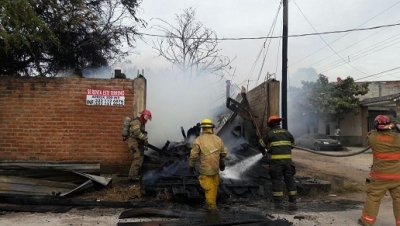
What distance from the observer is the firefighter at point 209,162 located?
5805mm

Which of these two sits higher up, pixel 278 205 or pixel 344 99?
pixel 344 99

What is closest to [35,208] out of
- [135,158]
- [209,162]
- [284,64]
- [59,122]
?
[135,158]

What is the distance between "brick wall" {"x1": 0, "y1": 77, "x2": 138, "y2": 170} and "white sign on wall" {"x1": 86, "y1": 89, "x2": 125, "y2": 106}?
86 millimetres

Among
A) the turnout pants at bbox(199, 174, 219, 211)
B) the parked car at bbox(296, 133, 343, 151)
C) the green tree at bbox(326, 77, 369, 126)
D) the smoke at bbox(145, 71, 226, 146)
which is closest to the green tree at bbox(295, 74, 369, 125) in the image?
the green tree at bbox(326, 77, 369, 126)

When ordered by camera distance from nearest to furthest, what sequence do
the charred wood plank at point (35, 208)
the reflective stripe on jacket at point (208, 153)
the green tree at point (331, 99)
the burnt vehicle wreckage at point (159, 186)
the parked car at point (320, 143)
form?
the burnt vehicle wreckage at point (159, 186) → the charred wood plank at point (35, 208) → the reflective stripe on jacket at point (208, 153) → the parked car at point (320, 143) → the green tree at point (331, 99)

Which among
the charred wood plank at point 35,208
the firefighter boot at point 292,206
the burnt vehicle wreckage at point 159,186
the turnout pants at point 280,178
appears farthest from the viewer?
the turnout pants at point 280,178

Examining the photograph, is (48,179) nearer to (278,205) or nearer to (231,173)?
(231,173)

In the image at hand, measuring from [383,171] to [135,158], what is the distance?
16.3 feet

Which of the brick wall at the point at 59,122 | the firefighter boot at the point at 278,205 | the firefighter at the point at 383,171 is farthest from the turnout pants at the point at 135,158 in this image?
the firefighter at the point at 383,171

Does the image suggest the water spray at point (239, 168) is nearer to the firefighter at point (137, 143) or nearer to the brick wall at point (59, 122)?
the firefighter at point (137, 143)

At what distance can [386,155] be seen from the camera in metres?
5.19

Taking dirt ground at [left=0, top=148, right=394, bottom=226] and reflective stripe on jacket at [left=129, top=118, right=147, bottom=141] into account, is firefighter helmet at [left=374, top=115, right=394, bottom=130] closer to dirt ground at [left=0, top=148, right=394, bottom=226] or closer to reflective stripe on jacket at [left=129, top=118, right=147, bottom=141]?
dirt ground at [left=0, top=148, right=394, bottom=226]

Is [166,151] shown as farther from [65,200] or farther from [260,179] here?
[65,200]

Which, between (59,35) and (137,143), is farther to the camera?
(59,35)
